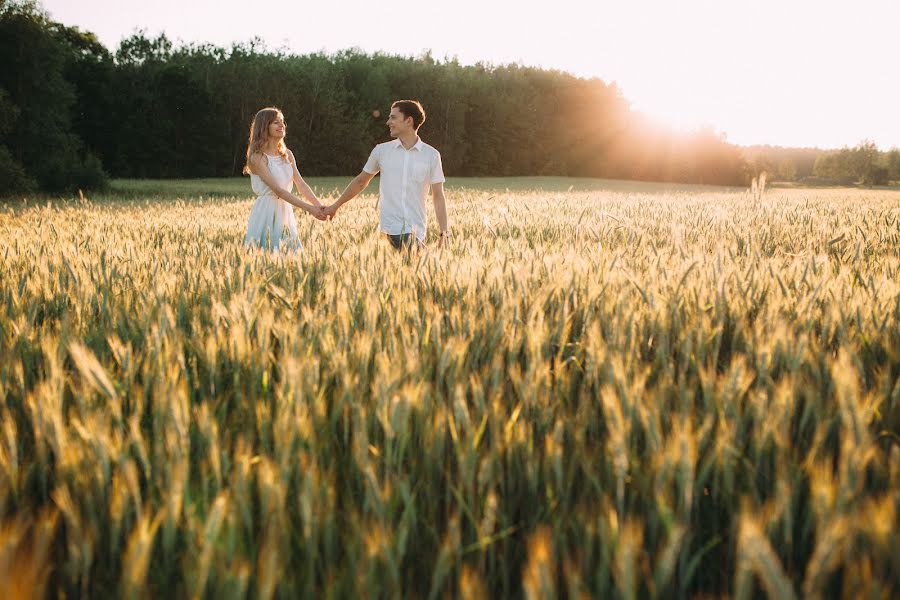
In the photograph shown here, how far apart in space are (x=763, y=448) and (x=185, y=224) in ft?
22.4

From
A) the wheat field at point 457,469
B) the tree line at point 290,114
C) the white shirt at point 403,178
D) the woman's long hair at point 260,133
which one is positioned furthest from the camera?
the tree line at point 290,114

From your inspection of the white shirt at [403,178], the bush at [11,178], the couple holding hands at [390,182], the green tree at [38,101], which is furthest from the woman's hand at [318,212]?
the green tree at [38,101]

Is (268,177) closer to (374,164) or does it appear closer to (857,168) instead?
(374,164)

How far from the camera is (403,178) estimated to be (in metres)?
5.22

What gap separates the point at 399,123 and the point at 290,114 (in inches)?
1356

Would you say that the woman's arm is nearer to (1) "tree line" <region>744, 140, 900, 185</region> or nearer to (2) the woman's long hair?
(2) the woman's long hair

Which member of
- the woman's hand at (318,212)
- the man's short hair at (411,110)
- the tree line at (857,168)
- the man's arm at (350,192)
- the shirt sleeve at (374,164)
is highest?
the tree line at (857,168)

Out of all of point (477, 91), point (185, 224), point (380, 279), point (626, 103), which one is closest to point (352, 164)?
point (477, 91)

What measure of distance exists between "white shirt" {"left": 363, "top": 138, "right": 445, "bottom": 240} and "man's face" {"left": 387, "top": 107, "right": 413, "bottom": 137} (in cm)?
15

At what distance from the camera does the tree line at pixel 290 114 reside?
18.4 m

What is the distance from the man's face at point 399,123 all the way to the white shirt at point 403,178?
0.48 ft

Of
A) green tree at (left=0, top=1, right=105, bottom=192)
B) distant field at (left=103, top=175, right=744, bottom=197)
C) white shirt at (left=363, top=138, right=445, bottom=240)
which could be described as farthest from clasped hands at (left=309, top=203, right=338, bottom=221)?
green tree at (left=0, top=1, right=105, bottom=192)

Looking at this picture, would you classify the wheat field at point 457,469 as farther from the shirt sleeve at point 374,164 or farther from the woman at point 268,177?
the woman at point 268,177

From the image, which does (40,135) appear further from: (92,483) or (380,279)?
(92,483)
